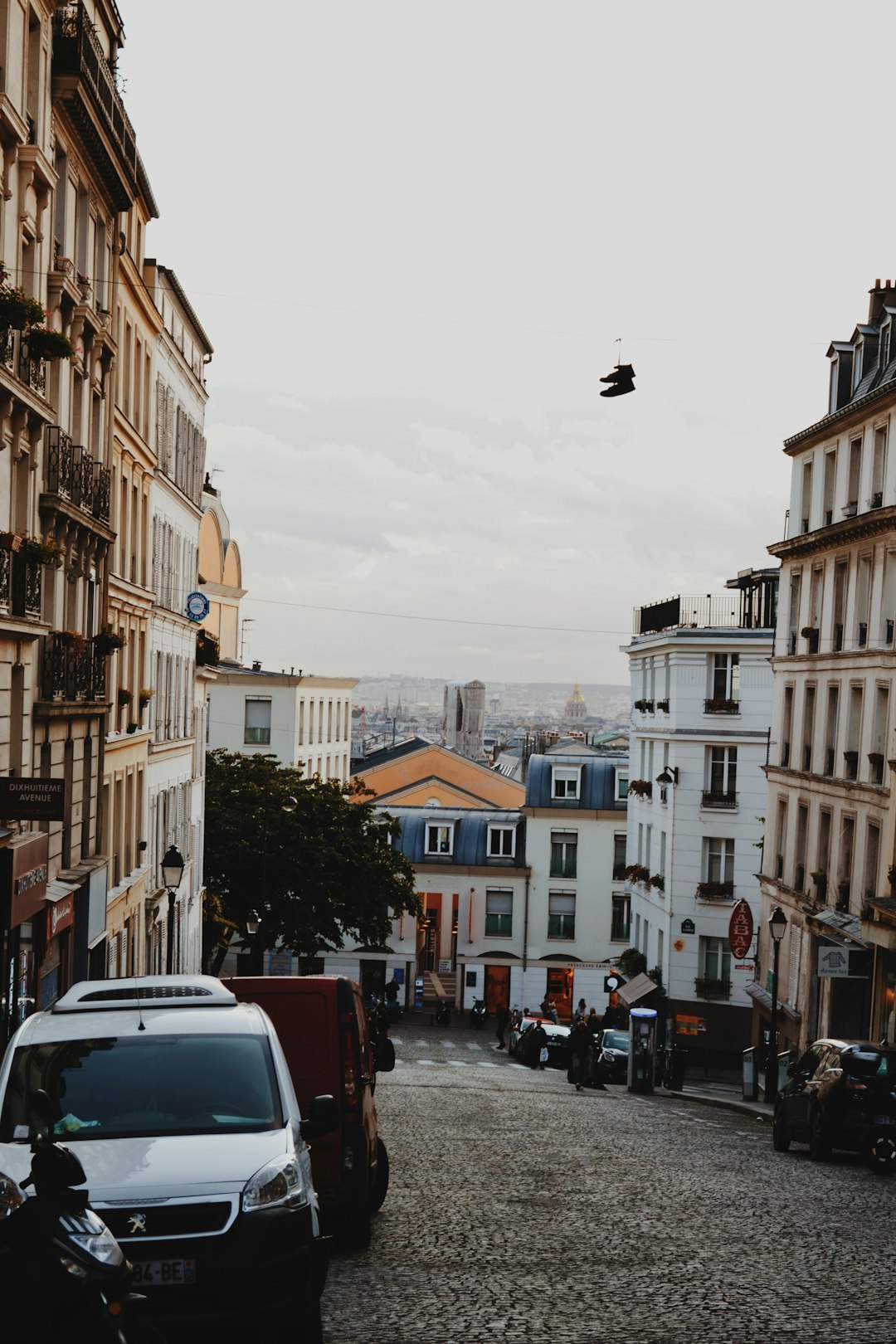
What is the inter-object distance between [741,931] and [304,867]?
14.5 meters

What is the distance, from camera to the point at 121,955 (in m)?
37.1

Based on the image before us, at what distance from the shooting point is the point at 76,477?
91.2ft

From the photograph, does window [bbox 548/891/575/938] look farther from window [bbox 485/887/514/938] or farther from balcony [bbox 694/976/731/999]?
balcony [bbox 694/976/731/999]

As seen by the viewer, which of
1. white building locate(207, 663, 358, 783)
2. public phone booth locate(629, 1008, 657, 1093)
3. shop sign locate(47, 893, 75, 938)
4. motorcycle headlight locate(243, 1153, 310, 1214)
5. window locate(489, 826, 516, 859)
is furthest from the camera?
white building locate(207, 663, 358, 783)

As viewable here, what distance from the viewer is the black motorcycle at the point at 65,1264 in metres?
Result: 6.76

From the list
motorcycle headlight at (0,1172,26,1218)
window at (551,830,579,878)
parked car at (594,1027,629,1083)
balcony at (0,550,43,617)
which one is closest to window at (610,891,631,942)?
window at (551,830,579,878)

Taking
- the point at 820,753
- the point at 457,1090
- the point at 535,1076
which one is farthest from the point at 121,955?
the point at 820,753

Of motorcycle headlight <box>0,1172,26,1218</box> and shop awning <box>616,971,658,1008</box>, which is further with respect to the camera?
shop awning <box>616,971,658,1008</box>

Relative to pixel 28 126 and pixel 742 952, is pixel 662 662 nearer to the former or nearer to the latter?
pixel 742 952

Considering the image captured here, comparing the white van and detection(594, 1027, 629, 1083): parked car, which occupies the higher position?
the white van

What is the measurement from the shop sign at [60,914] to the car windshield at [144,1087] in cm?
1683

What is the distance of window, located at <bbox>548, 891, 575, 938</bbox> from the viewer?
258 ft

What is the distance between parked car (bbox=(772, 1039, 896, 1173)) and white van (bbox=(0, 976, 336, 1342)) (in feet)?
40.3

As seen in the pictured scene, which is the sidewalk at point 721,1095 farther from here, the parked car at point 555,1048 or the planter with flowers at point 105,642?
the planter with flowers at point 105,642
